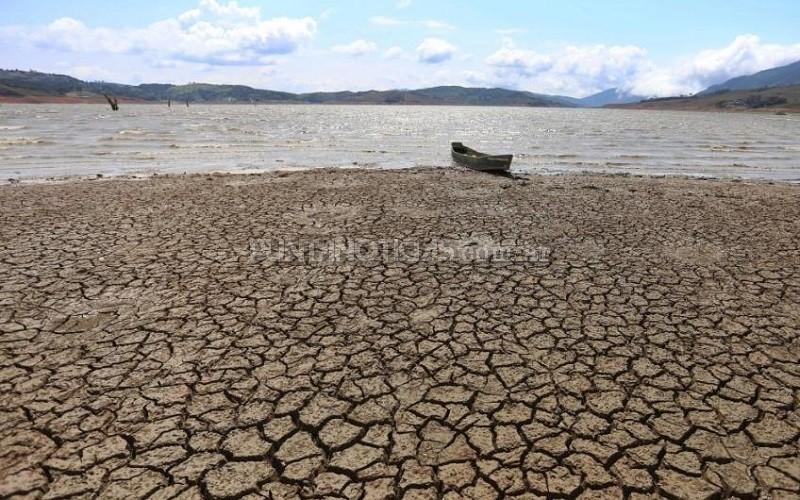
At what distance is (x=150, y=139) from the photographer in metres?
34.0

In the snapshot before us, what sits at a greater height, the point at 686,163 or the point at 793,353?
the point at 686,163

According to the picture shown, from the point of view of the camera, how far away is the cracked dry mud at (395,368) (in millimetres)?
3457

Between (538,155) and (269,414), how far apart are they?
28.4 metres

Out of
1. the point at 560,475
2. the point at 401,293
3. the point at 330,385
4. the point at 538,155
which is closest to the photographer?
the point at 560,475

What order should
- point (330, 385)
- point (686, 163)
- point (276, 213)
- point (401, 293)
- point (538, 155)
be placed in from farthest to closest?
point (538, 155) → point (686, 163) → point (276, 213) → point (401, 293) → point (330, 385)

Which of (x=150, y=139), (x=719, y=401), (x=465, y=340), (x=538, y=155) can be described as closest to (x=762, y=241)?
(x=719, y=401)

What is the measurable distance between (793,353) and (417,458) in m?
4.53

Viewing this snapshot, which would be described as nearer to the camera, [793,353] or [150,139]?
[793,353]

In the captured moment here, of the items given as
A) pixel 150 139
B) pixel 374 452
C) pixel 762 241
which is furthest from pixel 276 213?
pixel 150 139

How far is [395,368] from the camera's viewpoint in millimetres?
4770

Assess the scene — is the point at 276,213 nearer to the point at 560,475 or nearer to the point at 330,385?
the point at 330,385

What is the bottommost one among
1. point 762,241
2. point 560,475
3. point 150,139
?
point 560,475

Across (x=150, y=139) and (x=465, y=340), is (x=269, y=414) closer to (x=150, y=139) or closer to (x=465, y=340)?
(x=465, y=340)

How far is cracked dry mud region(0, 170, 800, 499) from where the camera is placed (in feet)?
11.3
